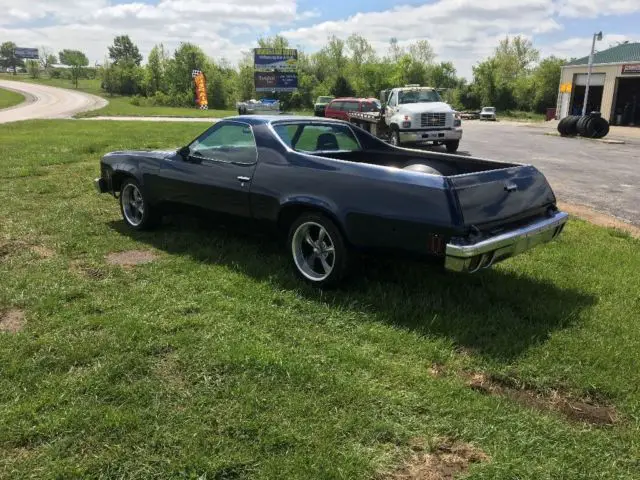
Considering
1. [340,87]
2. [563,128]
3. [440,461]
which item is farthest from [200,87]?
[440,461]

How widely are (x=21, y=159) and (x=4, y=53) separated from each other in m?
180

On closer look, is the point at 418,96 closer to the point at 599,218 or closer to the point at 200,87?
the point at 599,218

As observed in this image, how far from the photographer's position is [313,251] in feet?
16.1

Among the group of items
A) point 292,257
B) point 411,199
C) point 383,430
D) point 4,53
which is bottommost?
point 383,430

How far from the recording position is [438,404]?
312cm

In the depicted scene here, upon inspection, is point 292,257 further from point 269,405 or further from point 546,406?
point 546,406

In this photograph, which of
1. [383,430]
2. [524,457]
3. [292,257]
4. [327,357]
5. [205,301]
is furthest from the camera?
[292,257]

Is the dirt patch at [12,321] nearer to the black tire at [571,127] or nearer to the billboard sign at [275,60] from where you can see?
the black tire at [571,127]

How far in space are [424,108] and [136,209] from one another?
11709mm

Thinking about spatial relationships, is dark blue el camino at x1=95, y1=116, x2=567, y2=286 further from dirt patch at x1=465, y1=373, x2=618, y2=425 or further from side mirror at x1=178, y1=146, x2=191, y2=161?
dirt patch at x1=465, y1=373, x2=618, y2=425

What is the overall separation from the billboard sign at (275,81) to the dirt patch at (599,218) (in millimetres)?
60077

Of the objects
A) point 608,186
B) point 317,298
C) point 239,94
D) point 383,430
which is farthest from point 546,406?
point 239,94

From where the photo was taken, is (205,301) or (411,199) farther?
(205,301)

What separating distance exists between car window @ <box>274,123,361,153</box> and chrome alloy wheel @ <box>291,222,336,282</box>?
84 centimetres
